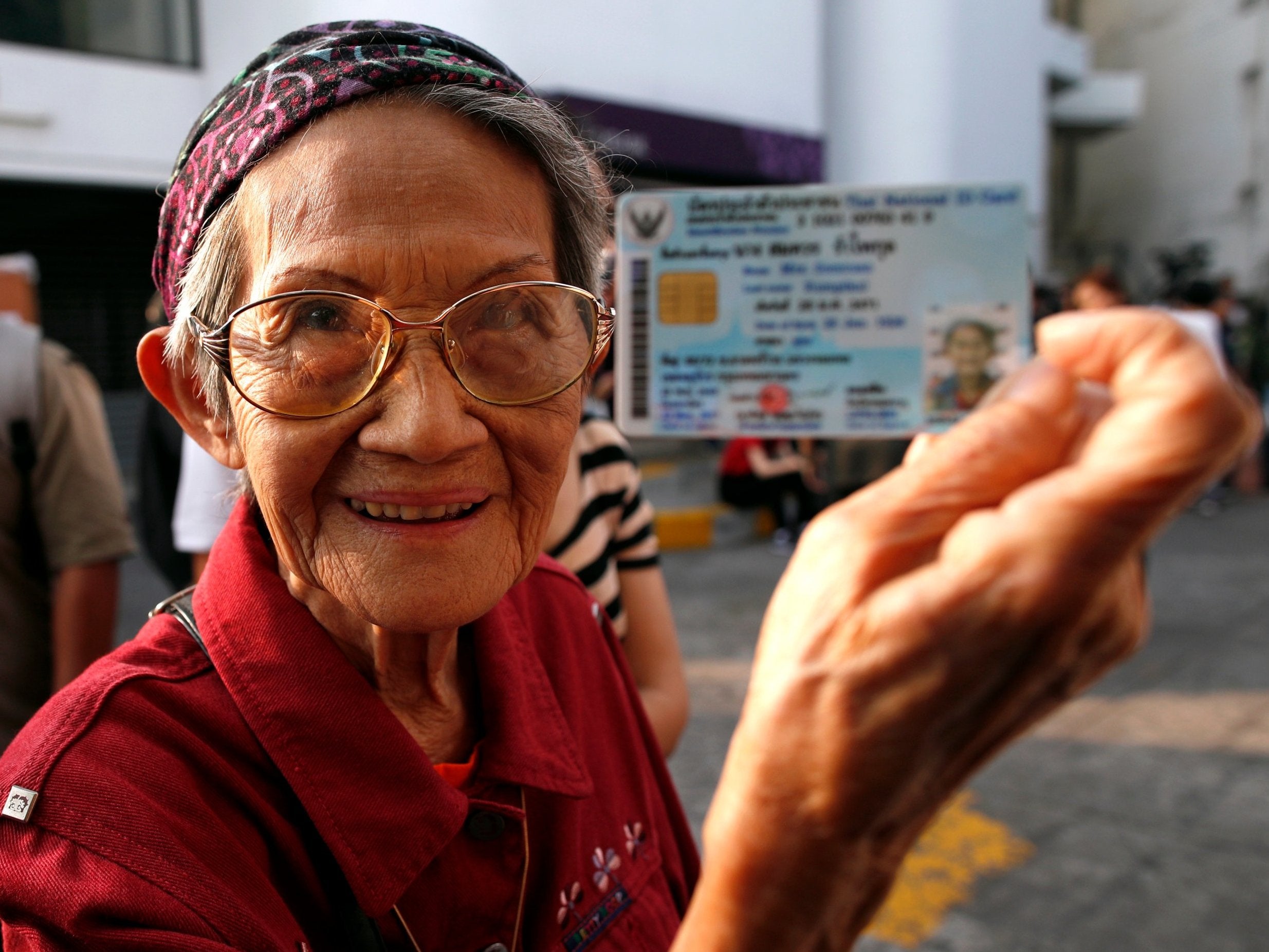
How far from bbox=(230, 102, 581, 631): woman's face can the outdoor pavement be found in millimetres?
2409

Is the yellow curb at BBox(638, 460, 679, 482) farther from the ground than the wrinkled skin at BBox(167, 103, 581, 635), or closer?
closer

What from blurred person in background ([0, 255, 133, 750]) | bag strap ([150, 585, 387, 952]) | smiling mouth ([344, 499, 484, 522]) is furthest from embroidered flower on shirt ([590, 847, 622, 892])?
blurred person in background ([0, 255, 133, 750])

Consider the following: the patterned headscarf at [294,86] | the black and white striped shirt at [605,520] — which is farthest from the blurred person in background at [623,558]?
the patterned headscarf at [294,86]

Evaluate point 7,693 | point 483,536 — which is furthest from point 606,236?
point 7,693

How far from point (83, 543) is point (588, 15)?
8.64 metres

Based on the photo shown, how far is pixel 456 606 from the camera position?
1067 millimetres

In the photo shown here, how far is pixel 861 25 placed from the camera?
40.1 ft

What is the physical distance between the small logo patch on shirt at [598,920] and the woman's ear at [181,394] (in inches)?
25.7

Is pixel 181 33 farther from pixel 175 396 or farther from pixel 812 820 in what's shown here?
pixel 812 820

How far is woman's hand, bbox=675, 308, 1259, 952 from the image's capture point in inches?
22.4

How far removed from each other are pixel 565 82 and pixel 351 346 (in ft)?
30.0

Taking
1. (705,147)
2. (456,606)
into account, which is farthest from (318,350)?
(705,147)

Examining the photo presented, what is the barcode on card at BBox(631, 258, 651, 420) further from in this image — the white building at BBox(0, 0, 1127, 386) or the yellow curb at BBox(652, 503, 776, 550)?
the yellow curb at BBox(652, 503, 776, 550)

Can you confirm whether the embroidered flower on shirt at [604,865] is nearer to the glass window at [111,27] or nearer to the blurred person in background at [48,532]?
the blurred person in background at [48,532]
